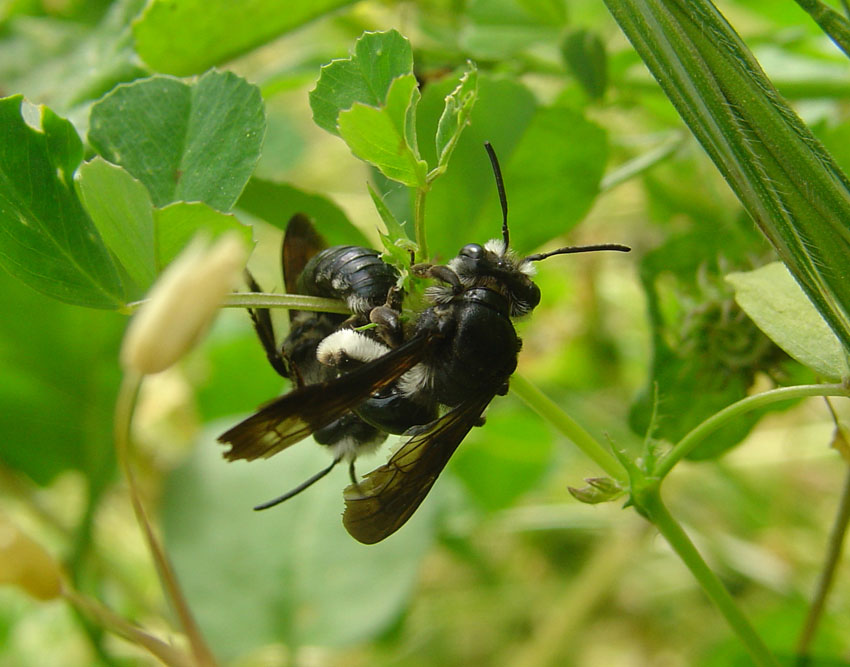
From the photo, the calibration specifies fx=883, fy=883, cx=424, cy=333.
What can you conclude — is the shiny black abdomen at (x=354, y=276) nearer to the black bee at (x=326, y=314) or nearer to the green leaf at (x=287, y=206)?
the black bee at (x=326, y=314)

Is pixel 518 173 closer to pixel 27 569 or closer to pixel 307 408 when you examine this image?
pixel 307 408

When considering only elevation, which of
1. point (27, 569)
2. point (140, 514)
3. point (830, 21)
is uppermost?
point (830, 21)

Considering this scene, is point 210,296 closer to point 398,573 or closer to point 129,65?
point 129,65

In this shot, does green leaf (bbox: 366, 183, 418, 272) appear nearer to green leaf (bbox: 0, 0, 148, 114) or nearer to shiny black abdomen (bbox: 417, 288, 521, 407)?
shiny black abdomen (bbox: 417, 288, 521, 407)

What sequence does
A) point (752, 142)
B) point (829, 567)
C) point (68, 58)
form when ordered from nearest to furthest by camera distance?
point (752, 142)
point (829, 567)
point (68, 58)

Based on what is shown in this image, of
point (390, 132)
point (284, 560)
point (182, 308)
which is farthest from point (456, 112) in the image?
point (284, 560)

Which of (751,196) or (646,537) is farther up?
(751,196)

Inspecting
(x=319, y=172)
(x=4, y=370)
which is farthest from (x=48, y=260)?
(x=319, y=172)
